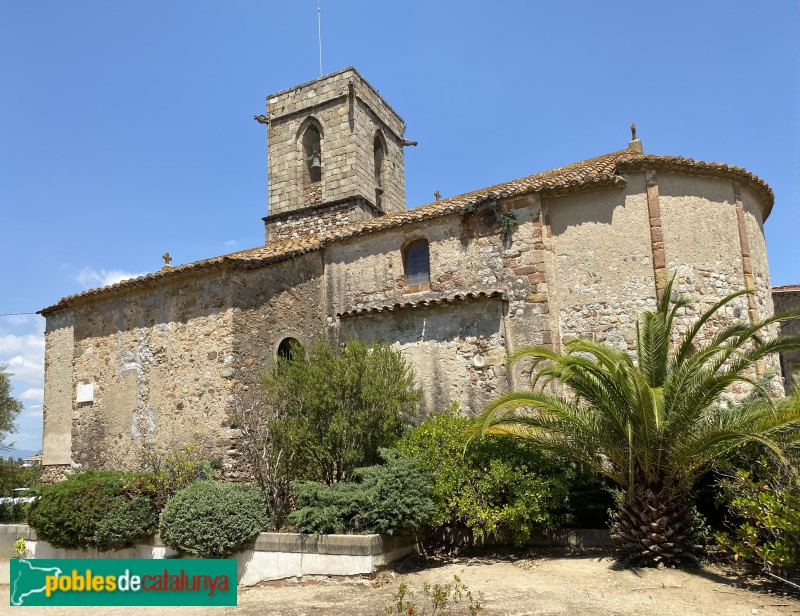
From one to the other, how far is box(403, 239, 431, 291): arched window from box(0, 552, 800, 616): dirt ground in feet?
20.5

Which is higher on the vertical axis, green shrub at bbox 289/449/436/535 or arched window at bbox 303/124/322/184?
arched window at bbox 303/124/322/184

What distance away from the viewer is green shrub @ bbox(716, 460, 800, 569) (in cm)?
759

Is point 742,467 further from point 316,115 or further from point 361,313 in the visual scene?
point 316,115

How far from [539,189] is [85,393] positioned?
38.5ft

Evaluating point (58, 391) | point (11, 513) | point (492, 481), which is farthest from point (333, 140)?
point (11, 513)

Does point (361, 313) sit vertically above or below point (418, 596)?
above

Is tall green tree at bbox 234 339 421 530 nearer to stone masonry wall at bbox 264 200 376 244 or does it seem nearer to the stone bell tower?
stone masonry wall at bbox 264 200 376 244

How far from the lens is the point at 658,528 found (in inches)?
338

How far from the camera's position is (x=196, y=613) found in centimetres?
829

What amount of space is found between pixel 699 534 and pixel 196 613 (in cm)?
700

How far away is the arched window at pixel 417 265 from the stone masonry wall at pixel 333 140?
20.1 feet

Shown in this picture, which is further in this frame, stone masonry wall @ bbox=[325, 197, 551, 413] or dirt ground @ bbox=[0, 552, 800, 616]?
stone masonry wall @ bbox=[325, 197, 551, 413]

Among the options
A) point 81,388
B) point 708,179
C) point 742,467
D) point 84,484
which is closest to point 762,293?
point 708,179

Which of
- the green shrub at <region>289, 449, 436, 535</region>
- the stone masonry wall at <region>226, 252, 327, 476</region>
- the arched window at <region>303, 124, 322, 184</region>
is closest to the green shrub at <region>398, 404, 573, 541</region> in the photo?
the green shrub at <region>289, 449, 436, 535</region>
